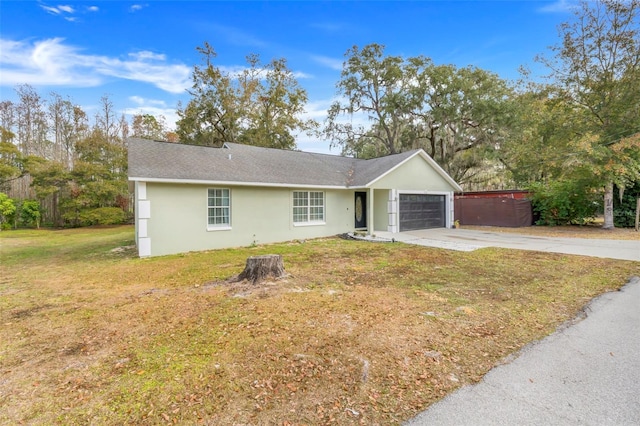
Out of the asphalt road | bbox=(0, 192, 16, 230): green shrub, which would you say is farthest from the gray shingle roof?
bbox=(0, 192, 16, 230): green shrub

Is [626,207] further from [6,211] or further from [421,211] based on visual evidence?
[6,211]

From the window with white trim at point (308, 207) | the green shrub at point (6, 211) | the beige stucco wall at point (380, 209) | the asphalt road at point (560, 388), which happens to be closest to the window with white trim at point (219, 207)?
the window with white trim at point (308, 207)

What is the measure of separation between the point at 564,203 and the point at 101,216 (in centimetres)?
2889

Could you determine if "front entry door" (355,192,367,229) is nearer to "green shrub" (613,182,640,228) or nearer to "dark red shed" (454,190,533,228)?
"dark red shed" (454,190,533,228)

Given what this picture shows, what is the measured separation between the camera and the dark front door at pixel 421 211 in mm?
15516

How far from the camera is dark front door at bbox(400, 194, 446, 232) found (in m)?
15.5

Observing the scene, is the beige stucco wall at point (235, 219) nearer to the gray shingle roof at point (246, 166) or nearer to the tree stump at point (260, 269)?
the gray shingle roof at point (246, 166)

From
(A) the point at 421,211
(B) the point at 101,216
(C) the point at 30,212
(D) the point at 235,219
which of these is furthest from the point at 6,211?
(A) the point at 421,211

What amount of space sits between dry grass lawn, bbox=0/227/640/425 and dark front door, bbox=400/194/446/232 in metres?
7.83

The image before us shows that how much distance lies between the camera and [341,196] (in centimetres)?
1453

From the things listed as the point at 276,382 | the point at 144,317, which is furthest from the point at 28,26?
the point at 276,382

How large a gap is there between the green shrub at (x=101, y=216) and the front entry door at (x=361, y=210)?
58.4 ft

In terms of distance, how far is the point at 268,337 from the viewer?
3787mm

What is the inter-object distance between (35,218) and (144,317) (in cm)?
2324
